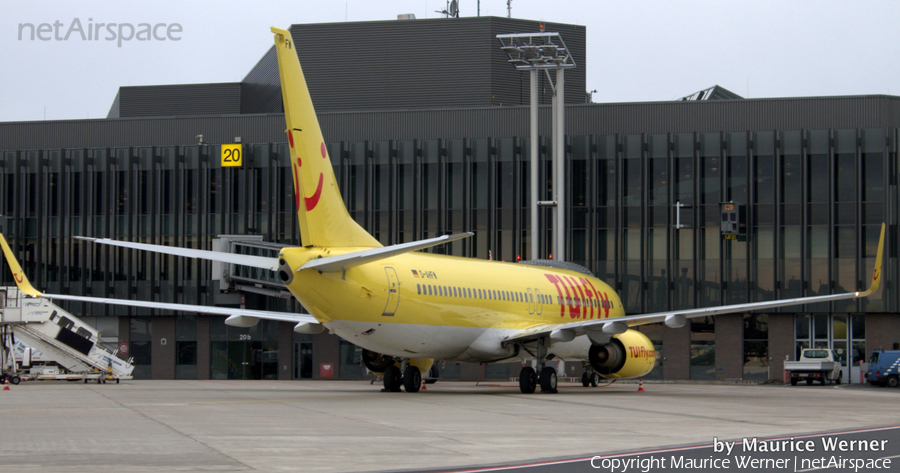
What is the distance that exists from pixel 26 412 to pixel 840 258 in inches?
1475

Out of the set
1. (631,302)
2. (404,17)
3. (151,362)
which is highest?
(404,17)

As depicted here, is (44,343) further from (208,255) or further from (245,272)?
(208,255)

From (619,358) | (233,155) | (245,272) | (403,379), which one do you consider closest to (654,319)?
(619,358)

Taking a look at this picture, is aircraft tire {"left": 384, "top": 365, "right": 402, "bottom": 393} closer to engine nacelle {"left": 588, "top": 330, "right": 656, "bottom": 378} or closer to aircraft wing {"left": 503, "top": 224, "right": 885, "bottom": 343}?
aircraft wing {"left": 503, "top": 224, "right": 885, "bottom": 343}

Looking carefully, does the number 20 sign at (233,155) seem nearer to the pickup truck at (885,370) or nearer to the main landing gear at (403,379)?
the main landing gear at (403,379)

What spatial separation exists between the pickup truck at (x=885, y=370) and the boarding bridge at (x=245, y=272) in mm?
26784

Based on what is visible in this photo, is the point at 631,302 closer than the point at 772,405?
No

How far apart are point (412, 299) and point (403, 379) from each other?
14.5 ft

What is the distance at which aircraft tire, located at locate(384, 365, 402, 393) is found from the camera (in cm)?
2870

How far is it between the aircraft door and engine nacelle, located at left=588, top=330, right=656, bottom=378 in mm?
8754

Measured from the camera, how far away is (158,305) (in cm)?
2822

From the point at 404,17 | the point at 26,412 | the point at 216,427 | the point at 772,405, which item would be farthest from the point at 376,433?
the point at 404,17

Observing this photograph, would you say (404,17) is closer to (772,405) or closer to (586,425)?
(772,405)

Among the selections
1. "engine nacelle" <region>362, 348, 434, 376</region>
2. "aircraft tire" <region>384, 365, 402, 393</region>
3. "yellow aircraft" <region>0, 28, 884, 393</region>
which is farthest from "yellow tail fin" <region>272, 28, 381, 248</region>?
"engine nacelle" <region>362, 348, 434, 376</region>
